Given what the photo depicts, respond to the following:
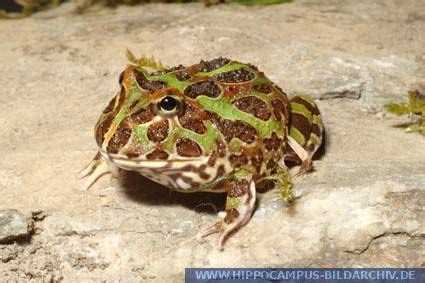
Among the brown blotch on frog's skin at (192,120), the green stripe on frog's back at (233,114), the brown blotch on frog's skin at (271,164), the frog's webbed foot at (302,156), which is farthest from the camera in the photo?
the frog's webbed foot at (302,156)

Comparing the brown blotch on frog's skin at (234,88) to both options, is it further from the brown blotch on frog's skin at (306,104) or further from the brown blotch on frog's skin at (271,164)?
the brown blotch on frog's skin at (306,104)

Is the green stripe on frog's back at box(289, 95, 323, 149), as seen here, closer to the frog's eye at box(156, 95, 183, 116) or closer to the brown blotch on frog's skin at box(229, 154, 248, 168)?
the brown blotch on frog's skin at box(229, 154, 248, 168)

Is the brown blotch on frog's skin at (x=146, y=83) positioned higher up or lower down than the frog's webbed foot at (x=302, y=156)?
higher up

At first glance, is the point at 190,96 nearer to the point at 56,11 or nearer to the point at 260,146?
the point at 260,146

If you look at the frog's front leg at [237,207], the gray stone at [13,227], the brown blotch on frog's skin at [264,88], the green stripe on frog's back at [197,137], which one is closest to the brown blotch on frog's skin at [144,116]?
the green stripe on frog's back at [197,137]

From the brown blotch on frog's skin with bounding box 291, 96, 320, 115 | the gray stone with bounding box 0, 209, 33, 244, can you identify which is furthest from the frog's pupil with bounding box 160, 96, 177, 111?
the brown blotch on frog's skin with bounding box 291, 96, 320, 115

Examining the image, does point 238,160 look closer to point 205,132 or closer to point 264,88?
point 205,132
